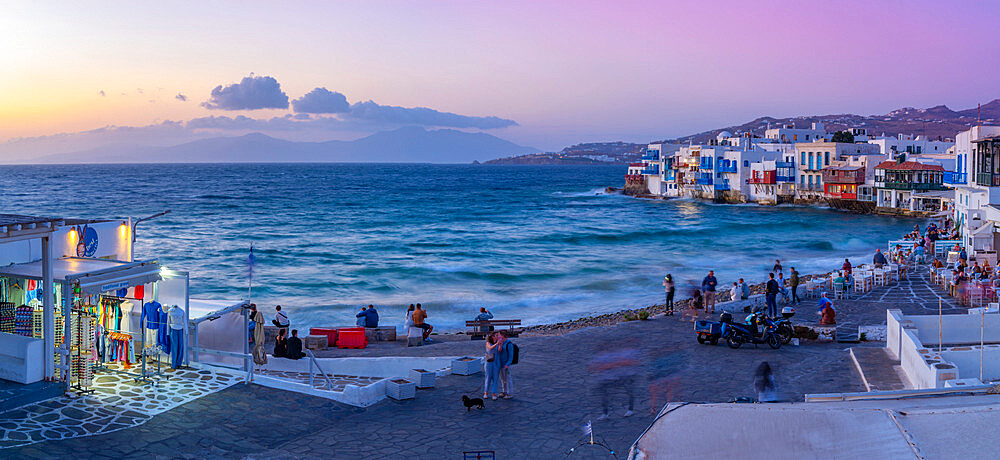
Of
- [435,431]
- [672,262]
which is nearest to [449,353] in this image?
[435,431]

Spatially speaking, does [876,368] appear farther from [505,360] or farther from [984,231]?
[984,231]

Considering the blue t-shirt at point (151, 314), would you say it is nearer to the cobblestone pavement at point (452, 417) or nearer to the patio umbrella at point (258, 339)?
the patio umbrella at point (258, 339)

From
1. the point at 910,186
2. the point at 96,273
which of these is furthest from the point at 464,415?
the point at 910,186

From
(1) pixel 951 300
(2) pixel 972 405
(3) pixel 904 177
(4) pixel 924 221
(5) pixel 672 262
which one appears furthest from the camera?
(3) pixel 904 177

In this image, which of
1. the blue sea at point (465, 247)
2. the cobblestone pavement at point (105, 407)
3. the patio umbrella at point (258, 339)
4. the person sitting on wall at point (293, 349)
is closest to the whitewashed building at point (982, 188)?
the blue sea at point (465, 247)

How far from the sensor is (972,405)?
4.11 meters

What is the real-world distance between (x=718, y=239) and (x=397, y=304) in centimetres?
3238

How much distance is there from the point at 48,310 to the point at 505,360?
6163 millimetres

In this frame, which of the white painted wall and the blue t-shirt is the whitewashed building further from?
the white painted wall

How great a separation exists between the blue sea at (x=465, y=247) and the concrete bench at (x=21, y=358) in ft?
50.2

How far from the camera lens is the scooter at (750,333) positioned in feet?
48.9

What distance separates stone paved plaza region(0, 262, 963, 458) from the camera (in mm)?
8859

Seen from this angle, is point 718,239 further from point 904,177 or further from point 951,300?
point 951,300

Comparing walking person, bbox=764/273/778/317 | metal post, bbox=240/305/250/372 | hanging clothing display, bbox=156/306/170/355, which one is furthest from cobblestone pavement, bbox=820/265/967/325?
hanging clothing display, bbox=156/306/170/355
